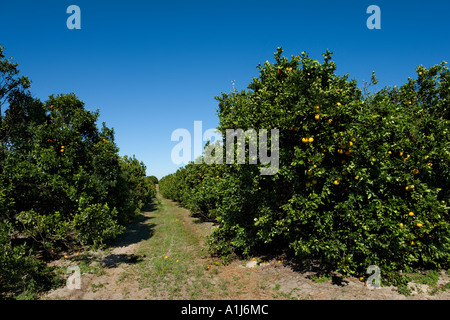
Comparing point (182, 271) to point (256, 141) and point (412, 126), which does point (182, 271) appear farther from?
point (412, 126)

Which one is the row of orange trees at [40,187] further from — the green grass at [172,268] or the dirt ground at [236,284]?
the green grass at [172,268]

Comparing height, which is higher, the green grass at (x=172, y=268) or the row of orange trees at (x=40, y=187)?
the row of orange trees at (x=40, y=187)

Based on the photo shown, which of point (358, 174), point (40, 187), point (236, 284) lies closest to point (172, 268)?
point (236, 284)

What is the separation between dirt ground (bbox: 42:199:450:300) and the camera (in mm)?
5852

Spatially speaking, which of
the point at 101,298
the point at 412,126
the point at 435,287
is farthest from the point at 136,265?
the point at 412,126

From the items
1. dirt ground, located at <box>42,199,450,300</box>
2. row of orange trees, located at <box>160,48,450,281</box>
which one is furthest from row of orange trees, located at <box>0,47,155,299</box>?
row of orange trees, located at <box>160,48,450,281</box>

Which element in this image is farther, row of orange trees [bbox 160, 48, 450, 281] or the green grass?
the green grass

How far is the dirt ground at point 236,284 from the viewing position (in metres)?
5.85

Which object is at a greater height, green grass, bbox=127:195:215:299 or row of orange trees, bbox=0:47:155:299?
row of orange trees, bbox=0:47:155:299

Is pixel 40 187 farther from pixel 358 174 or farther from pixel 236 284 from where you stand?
pixel 358 174

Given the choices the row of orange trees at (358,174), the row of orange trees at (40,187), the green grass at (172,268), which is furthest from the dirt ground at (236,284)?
the row of orange trees at (40,187)

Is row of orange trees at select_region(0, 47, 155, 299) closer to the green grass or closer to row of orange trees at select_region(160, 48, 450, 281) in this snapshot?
the green grass

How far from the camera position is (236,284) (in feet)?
24.0
